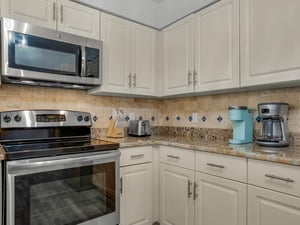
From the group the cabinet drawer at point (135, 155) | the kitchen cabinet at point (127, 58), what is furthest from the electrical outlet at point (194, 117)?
the cabinet drawer at point (135, 155)

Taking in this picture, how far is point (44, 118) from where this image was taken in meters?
1.79

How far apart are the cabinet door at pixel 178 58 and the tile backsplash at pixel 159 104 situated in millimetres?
310

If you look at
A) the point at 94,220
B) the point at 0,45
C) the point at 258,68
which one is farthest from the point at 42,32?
the point at 258,68

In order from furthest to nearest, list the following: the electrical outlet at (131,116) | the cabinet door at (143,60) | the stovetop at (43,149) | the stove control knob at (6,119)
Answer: the electrical outlet at (131,116)
the cabinet door at (143,60)
the stove control knob at (6,119)
the stovetop at (43,149)

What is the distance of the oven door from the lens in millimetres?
1220

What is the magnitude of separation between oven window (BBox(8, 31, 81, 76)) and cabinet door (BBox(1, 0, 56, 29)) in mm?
154

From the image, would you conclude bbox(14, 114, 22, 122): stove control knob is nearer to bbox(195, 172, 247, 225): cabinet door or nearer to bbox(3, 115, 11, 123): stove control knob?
bbox(3, 115, 11, 123): stove control knob

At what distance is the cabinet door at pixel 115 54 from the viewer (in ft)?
6.55

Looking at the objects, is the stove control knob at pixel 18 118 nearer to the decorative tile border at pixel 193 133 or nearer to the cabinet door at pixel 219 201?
the decorative tile border at pixel 193 133

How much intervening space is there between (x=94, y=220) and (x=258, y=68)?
164cm

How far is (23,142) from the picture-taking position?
1648 mm

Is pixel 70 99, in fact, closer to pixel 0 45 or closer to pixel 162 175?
pixel 0 45

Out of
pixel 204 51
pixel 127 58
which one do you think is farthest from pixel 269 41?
pixel 127 58

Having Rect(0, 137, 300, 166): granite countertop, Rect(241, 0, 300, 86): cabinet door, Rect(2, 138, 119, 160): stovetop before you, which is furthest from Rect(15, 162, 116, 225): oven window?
Rect(241, 0, 300, 86): cabinet door
